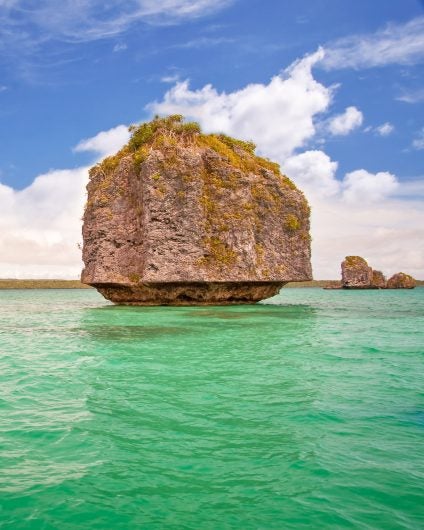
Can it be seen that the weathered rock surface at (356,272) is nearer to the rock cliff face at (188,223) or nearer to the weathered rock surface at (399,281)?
the weathered rock surface at (399,281)

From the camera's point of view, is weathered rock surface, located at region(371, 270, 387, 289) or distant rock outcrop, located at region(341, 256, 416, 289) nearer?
distant rock outcrop, located at region(341, 256, 416, 289)

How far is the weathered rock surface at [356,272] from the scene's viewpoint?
277 ft

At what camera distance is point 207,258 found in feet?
87.1

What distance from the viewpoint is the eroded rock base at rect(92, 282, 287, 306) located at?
2755 cm

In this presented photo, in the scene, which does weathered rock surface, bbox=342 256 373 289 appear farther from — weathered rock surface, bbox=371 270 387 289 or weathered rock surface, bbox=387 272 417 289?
weathered rock surface, bbox=387 272 417 289

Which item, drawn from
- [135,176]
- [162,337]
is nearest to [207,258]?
[135,176]

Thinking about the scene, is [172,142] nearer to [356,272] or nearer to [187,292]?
[187,292]

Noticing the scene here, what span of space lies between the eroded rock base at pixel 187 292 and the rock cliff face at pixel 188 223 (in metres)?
0.06

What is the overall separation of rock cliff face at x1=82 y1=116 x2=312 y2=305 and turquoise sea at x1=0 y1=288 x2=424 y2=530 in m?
16.2

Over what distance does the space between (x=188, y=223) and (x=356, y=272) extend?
64.5 metres

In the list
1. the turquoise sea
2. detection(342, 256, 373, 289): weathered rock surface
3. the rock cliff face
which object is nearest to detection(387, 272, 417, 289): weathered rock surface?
detection(342, 256, 373, 289): weathered rock surface

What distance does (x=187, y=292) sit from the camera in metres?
28.0

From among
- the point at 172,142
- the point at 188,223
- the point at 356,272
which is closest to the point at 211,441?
the point at 188,223

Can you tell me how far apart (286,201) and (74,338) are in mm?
19920
